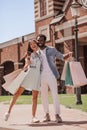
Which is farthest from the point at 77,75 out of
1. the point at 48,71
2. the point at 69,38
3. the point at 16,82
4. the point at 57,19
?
the point at 57,19

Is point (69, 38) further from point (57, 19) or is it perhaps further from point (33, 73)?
point (33, 73)

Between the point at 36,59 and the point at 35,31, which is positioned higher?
the point at 35,31

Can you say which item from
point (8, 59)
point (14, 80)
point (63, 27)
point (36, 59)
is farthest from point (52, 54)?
point (8, 59)

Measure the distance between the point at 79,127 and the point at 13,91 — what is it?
6.14 ft

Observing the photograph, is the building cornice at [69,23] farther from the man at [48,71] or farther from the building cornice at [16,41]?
the man at [48,71]

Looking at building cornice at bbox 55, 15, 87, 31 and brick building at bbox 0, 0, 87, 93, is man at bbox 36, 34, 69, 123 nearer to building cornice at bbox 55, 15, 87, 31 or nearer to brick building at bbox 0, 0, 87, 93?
brick building at bbox 0, 0, 87, 93

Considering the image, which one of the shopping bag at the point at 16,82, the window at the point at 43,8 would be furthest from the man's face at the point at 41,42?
the window at the point at 43,8

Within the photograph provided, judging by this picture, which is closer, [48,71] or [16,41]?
[48,71]

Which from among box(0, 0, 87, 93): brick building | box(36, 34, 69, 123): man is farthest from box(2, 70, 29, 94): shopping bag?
box(0, 0, 87, 93): brick building

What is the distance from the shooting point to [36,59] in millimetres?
8328

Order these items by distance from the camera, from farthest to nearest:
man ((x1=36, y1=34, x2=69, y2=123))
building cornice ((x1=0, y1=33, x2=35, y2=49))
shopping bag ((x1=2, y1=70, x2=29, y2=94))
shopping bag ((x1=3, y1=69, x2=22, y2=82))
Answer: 1. building cornice ((x1=0, y1=33, x2=35, y2=49))
2. shopping bag ((x1=3, y1=69, x2=22, y2=82))
3. shopping bag ((x1=2, y1=70, x2=29, y2=94))
4. man ((x1=36, y1=34, x2=69, y2=123))

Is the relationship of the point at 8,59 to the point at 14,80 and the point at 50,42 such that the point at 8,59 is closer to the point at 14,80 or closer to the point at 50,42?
the point at 50,42

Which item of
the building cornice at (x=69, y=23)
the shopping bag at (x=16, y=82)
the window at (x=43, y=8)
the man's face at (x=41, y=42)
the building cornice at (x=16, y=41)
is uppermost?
the window at (x=43, y=8)

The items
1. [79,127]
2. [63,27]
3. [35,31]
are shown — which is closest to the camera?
[79,127]
